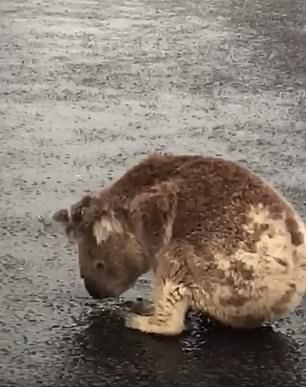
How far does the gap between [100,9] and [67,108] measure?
490cm

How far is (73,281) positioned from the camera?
625cm

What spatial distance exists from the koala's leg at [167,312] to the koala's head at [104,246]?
193mm

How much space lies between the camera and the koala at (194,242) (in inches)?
215

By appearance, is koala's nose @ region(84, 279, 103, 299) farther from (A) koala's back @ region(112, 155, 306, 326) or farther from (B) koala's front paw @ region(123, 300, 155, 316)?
(A) koala's back @ region(112, 155, 306, 326)

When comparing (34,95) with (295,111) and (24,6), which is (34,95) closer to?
(295,111)

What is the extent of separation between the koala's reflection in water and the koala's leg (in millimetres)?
41

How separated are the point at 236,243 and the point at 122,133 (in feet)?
12.6

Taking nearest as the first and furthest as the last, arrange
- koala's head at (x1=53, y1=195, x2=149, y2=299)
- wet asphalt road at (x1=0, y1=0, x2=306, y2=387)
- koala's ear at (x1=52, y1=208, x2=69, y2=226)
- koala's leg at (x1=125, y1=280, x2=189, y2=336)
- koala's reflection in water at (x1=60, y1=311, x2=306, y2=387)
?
1. koala's reflection in water at (x1=60, y1=311, x2=306, y2=387)
2. wet asphalt road at (x1=0, y1=0, x2=306, y2=387)
3. koala's leg at (x1=125, y1=280, x2=189, y2=336)
4. koala's head at (x1=53, y1=195, x2=149, y2=299)
5. koala's ear at (x1=52, y1=208, x2=69, y2=226)

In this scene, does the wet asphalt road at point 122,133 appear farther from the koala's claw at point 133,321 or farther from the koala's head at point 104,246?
the koala's head at point 104,246

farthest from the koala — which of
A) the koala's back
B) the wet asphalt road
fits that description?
the wet asphalt road

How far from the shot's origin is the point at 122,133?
9180 millimetres

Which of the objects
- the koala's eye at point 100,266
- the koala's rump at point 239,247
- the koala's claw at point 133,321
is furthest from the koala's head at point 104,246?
the koala's rump at point 239,247

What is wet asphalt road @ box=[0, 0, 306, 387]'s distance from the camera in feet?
17.9

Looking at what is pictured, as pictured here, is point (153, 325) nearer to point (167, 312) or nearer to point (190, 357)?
point (167, 312)
